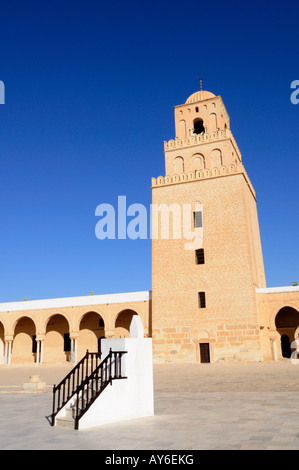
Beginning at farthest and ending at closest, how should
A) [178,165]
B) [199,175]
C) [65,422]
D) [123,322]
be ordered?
[123,322] < [178,165] < [199,175] < [65,422]

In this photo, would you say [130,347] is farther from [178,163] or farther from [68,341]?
[68,341]

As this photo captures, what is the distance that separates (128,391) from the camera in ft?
23.3

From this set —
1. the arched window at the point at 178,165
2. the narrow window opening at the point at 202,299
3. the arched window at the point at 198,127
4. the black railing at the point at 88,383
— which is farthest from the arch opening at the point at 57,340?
the black railing at the point at 88,383

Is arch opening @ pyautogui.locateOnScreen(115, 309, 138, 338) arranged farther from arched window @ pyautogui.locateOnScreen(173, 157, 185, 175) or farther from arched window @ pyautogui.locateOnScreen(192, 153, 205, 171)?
arched window @ pyautogui.locateOnScreen(192, 153, 205, 171)

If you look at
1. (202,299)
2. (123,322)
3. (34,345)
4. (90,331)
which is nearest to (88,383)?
(202,299)

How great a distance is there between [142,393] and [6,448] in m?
2.94

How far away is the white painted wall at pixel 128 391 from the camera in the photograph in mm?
6488

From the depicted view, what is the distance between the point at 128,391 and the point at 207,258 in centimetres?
1692

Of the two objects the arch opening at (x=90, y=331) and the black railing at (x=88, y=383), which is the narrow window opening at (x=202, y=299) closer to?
the arch opening at (x=90, y=331)

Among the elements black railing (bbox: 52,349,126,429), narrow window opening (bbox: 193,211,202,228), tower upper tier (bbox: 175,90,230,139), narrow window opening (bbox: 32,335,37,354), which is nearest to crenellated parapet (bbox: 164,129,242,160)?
tower upper tier (bbox: 175,90,230,139)

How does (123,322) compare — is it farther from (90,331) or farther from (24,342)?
(24,342)

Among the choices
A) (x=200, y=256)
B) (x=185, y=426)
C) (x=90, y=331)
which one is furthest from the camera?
(x=90, y=331)
